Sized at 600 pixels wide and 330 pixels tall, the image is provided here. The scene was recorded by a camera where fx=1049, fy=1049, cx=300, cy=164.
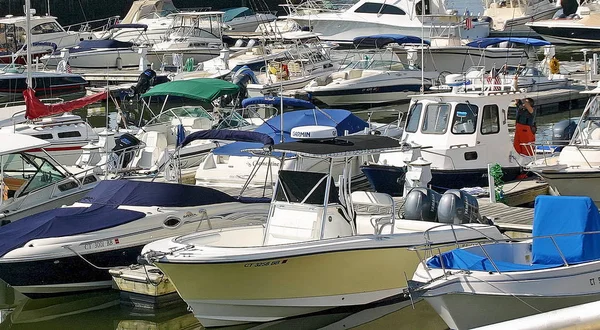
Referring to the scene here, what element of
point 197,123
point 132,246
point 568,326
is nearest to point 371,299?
point 132,246

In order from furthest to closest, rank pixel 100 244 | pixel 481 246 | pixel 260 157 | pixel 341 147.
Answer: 1. pixel 260 157
2. pixel 100 244
3. pixel 341 147
4. pixel 481 246

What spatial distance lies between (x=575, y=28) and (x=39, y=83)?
23143 mm

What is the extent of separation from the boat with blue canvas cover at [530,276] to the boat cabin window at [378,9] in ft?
110

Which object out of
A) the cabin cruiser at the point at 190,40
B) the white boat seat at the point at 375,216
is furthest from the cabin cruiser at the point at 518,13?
the white boat seat at the point at 375,216

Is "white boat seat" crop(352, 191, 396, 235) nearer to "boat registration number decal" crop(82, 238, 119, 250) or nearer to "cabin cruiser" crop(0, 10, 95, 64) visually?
"boat registration number decal" crop(82, 238, 119, 250)

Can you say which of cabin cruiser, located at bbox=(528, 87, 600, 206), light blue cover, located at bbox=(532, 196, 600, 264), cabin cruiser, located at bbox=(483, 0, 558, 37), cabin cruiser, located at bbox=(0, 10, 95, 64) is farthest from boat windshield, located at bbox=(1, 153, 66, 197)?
cabin cruiser, located at bbox=(483, 0, 558, 37)

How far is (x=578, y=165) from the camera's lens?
55.5 ft

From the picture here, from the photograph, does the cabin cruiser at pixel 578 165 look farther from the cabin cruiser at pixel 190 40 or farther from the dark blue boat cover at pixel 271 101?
the cabin cruiser at pixel 190 40

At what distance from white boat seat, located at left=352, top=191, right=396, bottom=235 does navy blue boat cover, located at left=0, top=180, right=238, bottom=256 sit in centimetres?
211

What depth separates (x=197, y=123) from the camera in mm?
A: 22875

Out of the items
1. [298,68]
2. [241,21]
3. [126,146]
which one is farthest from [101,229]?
[241,21]

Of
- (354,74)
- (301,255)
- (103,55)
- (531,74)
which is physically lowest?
(103,55)

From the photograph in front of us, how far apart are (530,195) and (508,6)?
36.1 meters

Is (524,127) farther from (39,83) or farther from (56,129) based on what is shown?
(39,83)
